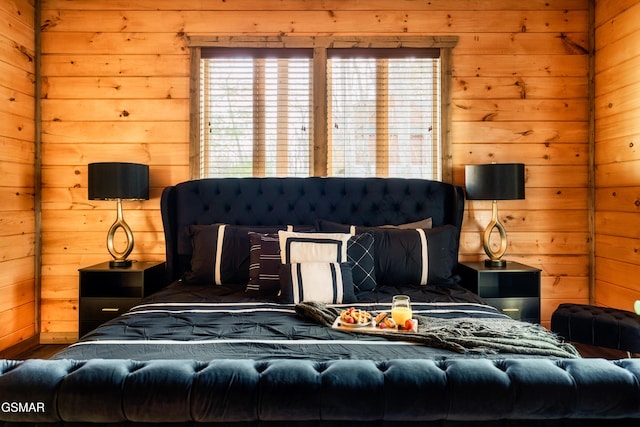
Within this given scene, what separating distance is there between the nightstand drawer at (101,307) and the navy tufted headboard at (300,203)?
16.2 inches

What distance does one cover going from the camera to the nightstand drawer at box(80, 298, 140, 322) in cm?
267

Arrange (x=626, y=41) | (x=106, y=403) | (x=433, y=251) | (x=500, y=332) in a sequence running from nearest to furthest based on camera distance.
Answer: (x=106, y=403)
(x=500, y=332)
(x=433, y=251)
(x=626, y=41)

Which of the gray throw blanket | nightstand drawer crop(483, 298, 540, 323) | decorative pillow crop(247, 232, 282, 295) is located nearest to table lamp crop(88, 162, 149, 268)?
decorative pillow crop(247, 232, 282, 295)

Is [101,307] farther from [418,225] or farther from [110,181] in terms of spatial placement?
[418,225]

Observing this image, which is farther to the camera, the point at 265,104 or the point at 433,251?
the point at 265,104

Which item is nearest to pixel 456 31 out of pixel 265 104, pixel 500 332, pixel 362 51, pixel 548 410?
pixel 362 51

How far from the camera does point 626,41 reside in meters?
2.92

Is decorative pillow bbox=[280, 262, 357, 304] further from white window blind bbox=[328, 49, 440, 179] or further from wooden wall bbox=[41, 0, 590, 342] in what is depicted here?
wooden wall bbox=[41, 0, 590, 342]

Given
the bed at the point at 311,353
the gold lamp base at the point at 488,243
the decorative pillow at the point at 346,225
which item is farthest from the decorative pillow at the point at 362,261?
the gold lamp base at the point at 488,243

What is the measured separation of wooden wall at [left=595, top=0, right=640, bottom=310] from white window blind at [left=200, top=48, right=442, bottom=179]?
4.18ft

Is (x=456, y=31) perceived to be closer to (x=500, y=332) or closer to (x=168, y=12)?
(x=168, y=12)

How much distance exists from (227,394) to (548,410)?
0.86 meters

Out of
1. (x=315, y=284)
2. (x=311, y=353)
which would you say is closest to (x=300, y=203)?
(x=315, y=284)

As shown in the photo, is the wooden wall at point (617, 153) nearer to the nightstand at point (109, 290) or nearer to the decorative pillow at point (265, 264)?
the decorative pillow at point (265, 264)
